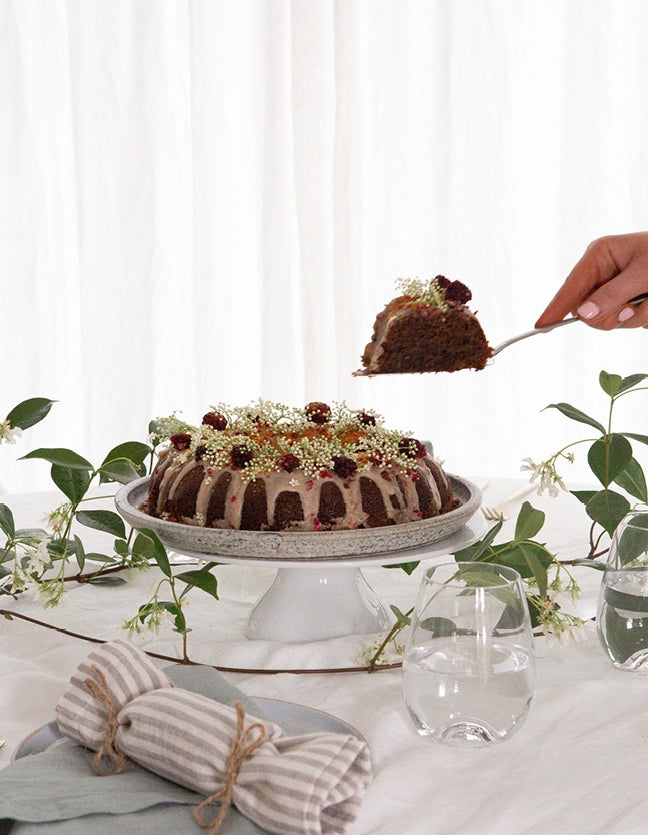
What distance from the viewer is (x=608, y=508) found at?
1010 mm

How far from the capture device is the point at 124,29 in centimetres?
300

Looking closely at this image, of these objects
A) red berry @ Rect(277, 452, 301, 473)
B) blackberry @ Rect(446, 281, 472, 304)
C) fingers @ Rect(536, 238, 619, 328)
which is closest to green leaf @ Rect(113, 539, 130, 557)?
red berry @ Rect(277, 452, 301, 473)

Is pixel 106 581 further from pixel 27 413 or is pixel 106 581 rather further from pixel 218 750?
pixel 218 750

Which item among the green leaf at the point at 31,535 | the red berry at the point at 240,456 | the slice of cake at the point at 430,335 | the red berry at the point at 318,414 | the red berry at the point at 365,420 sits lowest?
the green leaf at the point at 31,535

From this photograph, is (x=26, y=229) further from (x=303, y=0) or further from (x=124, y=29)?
(x=303, y=0)

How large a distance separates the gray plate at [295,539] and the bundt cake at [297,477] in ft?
0.14

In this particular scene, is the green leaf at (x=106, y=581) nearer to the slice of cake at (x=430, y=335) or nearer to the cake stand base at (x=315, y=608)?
the cake stand base at (x=315, y=608)

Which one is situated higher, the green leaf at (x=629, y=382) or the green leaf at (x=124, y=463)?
the green leaf at (x=629, y=382)

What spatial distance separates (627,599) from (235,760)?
396 mm

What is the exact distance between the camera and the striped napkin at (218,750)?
2.00ft

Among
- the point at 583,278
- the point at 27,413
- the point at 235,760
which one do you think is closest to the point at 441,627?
the point at 235,760

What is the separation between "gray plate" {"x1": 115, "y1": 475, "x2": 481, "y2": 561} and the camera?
941 millimetres

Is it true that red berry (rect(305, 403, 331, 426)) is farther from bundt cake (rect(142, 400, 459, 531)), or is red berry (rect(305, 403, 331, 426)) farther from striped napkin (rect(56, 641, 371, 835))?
striped napkin (rect(56, 641, 371, 835))

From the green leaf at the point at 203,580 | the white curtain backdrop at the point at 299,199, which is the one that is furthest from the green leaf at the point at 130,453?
the white curtain backdrop at the point at 299,199
